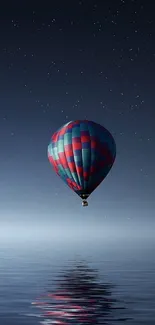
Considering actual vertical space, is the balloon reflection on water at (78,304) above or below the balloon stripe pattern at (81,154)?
below

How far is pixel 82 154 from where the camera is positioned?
54281 millimetres

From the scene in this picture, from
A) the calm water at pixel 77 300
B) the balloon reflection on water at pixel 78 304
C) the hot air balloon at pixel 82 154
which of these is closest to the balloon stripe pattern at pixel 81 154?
the hot air balloon at pixel 82 154

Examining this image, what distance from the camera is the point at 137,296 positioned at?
36.0 m

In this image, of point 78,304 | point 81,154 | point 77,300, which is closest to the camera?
point 78,304

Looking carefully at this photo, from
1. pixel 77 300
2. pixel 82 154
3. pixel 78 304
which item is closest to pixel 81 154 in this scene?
pixel 82 154

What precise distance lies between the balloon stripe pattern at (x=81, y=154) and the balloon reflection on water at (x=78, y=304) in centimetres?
1185

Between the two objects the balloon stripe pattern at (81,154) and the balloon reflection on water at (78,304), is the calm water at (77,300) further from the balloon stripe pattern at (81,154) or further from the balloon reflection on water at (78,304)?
the balloon stripe pattern at (81,154)

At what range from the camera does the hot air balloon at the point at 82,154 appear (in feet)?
177

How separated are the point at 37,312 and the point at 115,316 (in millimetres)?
4269

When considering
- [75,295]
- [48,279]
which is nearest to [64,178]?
[48,279]

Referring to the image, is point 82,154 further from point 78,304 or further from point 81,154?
point 78,304

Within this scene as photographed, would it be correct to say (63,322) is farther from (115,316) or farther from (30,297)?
(30,297)

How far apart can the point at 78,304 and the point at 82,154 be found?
80.6 feet

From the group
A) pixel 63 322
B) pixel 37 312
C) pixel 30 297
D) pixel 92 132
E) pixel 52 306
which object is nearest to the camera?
pixel 63 322
